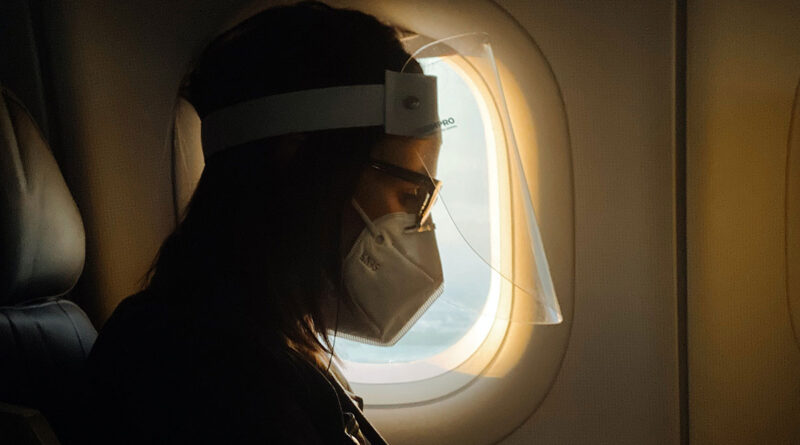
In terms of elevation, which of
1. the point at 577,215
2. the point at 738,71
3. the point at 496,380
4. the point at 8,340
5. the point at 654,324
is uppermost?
the point at 738,71

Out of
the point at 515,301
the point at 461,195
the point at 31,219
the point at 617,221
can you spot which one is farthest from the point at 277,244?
the point at 617,221

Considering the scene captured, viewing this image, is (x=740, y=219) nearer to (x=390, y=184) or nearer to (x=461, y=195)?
A: (x=461, y=195)

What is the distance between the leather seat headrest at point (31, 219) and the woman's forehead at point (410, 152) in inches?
26.6

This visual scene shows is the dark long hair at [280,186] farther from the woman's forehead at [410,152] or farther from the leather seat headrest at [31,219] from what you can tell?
the leather seat headrest at [31,219]

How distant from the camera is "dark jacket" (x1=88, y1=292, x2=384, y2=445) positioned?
0.73 meters

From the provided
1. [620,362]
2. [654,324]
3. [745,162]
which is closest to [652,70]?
[745,162]

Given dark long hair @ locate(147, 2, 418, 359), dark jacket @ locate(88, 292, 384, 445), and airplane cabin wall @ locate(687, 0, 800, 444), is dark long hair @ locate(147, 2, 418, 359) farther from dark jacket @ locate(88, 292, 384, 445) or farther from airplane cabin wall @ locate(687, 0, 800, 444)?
airplane cabin wall @ locate(687, 0, 800, 444)

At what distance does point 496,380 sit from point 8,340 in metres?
1.10

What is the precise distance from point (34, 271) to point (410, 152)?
77cm

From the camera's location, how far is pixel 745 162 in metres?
1.38

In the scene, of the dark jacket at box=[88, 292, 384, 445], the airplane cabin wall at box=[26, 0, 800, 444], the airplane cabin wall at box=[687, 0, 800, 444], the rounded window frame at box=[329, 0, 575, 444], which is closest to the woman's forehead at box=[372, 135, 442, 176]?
the dark jacket at box=[88, 292, 384, 445]

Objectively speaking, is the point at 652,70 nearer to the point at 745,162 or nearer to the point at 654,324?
the point at 745,162

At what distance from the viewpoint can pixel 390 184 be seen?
974mm

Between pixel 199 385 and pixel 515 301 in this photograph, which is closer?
pixel 199 385
